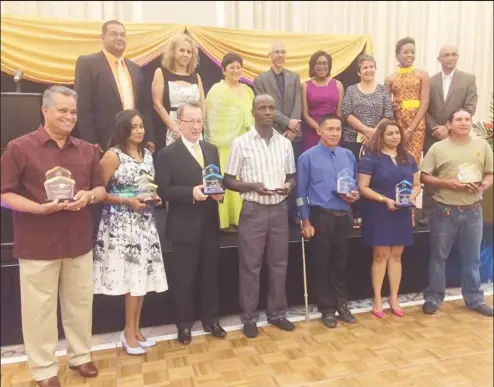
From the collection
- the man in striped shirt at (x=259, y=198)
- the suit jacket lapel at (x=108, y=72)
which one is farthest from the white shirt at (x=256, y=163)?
the suit jacket lapel at (x=108, y=72)

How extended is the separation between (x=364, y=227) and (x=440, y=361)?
0.97 meters

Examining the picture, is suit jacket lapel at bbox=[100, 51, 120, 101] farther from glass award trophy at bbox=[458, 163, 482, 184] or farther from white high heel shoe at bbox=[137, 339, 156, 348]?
glass award trophy at bbox=[458, 163, 482, 184]

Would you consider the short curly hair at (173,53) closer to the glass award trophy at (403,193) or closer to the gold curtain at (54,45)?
the gold curtain at (54,45)

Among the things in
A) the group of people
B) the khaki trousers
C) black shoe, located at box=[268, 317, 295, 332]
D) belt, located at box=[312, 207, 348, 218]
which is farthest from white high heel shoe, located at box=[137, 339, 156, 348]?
belt, located at box=[312, 207, 348, 218]

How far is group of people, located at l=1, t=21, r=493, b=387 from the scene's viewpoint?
2203 mm

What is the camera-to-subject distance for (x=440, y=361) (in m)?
2.50

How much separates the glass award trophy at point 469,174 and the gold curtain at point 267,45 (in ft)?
3.48

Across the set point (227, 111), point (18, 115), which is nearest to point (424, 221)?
point (227, 111)

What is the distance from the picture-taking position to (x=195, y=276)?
2.79 metres

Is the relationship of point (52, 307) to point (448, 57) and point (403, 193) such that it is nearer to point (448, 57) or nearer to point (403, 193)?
point (403, 193)

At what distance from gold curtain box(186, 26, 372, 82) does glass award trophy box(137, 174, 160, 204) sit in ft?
3.66

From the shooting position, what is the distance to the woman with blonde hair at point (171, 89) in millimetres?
3049

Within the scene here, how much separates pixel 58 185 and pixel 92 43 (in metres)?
1.25

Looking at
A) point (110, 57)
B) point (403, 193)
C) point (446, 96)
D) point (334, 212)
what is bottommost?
point (334, 212)
